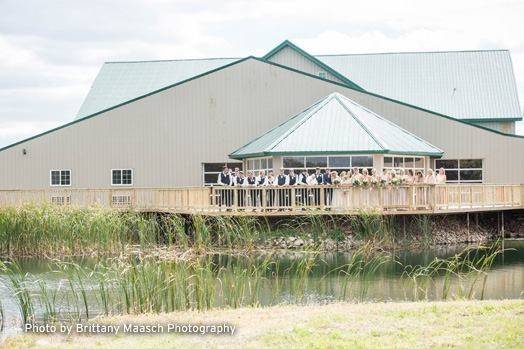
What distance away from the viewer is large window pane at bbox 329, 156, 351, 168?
3481 cm

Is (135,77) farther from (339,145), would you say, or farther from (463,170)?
(339,145)

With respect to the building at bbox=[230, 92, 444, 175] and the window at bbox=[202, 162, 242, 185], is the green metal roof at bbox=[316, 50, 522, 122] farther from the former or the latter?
the window at bbox=[202, 162, 242, 185]

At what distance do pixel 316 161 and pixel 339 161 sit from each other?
2.96ft

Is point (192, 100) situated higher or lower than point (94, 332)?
higher

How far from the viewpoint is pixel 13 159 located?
41.3 m

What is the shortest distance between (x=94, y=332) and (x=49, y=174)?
28.9m

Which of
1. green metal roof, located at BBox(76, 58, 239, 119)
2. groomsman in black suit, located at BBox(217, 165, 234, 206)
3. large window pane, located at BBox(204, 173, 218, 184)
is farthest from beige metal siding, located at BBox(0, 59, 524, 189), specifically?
green metal roof, located at BBox(76, 58, 239, 119)

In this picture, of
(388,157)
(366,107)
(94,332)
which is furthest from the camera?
(366,107)

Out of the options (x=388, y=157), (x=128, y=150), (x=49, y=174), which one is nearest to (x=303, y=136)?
(x=388, y=157)

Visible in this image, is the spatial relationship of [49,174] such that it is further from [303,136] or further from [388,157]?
[388,157]

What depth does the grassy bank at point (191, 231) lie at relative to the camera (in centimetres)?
2806

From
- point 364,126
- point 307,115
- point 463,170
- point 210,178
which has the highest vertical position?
point 307,115

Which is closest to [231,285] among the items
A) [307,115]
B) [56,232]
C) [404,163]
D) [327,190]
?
[56,232]

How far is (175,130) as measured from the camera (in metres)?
41.1
